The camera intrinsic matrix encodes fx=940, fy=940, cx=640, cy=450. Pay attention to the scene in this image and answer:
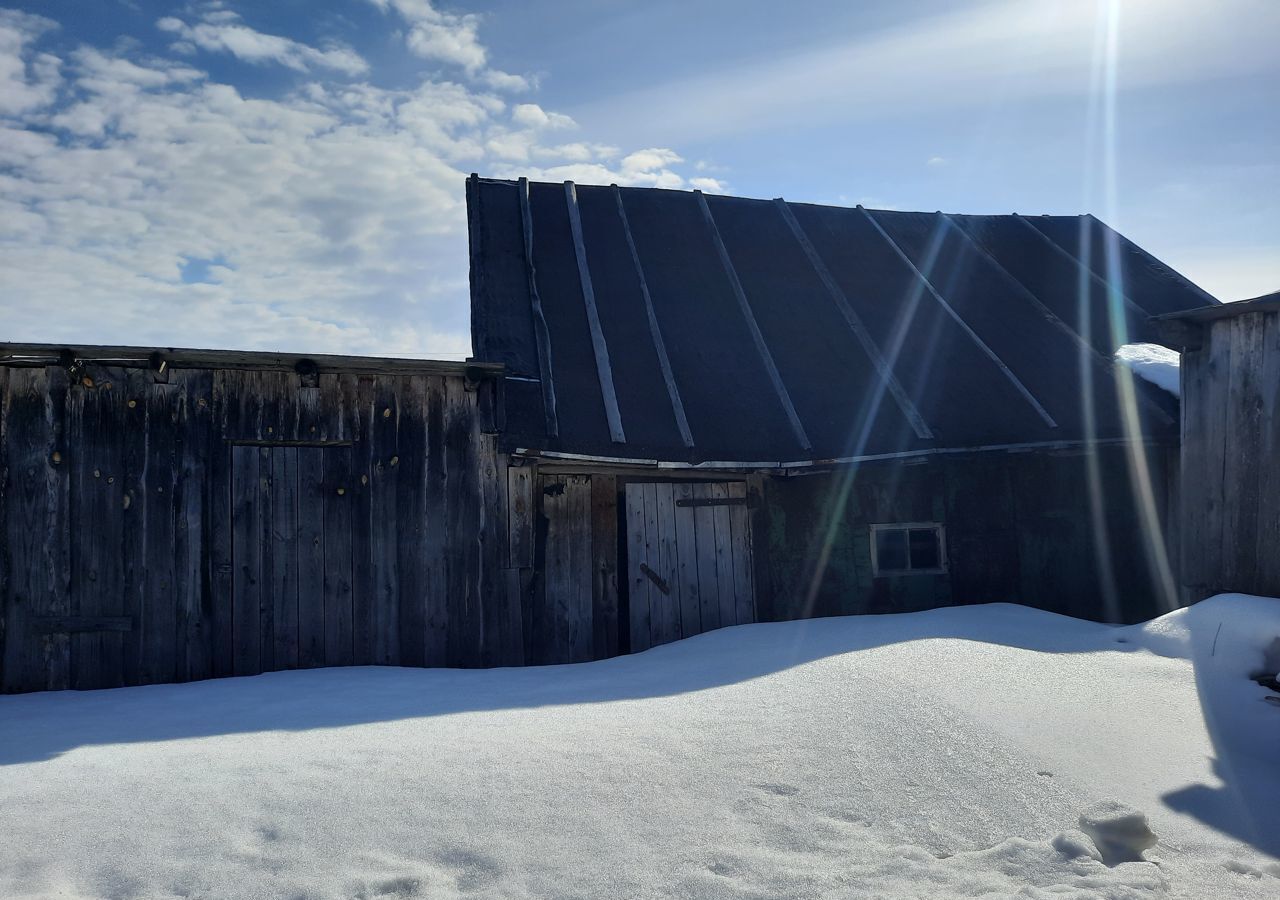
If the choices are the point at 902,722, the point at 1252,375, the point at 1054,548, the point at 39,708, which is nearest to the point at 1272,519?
the point at 1252,375

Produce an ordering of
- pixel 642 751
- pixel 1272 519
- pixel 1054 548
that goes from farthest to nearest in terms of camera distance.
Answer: pixel 1054 548 < pixel 1272 519 < pixel 642 751

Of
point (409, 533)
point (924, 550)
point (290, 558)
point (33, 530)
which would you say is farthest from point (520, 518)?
point (924, 550)

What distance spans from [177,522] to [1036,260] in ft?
43.2

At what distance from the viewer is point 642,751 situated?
15.9ft

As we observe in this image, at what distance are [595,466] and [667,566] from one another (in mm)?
1358

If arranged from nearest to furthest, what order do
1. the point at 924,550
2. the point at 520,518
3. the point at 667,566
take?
the point at 520,518, the point at 667,566, the point at 924,550

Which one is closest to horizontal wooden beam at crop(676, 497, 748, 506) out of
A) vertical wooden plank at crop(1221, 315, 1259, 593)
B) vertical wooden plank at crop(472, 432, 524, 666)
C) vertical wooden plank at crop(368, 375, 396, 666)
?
vertical wooden plank at crop(472, 432, 524, 666)

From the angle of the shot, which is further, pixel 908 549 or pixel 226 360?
pixel 908 549

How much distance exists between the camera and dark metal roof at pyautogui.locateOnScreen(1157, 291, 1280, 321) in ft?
26.7

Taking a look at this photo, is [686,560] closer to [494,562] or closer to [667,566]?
[667,566]

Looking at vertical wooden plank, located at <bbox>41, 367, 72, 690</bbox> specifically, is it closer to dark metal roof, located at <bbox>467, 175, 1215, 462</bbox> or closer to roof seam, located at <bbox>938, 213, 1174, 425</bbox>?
dark metal roof, located at <bbox>467, 175, 1215, 462</bbox>

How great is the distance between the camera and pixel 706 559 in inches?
405

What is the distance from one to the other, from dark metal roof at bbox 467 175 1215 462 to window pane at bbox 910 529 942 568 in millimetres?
1179

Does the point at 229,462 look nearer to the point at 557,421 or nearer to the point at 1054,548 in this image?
the point at 557,421
